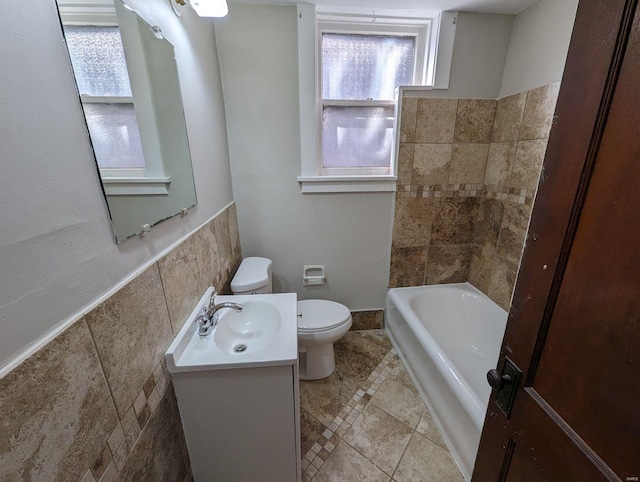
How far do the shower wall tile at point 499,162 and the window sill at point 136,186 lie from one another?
196cm

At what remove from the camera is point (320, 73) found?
1754 mm

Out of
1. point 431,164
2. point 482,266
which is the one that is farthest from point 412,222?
point 482,266

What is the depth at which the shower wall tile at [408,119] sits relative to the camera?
1.72 metres

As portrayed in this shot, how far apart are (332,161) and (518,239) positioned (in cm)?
135

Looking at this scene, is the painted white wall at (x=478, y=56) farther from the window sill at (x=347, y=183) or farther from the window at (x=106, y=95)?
the window at (x=106, y=95)

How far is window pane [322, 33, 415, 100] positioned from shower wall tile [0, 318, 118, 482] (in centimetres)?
189

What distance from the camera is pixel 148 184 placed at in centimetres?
83

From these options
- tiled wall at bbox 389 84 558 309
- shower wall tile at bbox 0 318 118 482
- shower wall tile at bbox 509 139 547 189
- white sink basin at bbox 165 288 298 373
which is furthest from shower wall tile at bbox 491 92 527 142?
shower wall tile at bbox 0 318 118 482

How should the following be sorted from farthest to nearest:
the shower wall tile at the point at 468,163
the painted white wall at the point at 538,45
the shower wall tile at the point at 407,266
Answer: the shower wall tile at the point at 407,266, the shower wall tile at the point at 468,163, the painted white wall at the point at 538,45

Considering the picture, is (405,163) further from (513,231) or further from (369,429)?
(369,429)

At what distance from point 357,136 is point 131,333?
69.5 inches

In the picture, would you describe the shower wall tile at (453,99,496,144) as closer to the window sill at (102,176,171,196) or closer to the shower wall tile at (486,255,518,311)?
the shower wall tile at (486,255,518,311)

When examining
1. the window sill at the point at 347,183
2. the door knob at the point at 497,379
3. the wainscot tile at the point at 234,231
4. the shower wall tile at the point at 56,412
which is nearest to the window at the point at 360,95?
the window sill at the point at 347,183

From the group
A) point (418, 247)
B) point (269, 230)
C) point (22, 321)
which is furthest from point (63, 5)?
point (418, 247)
